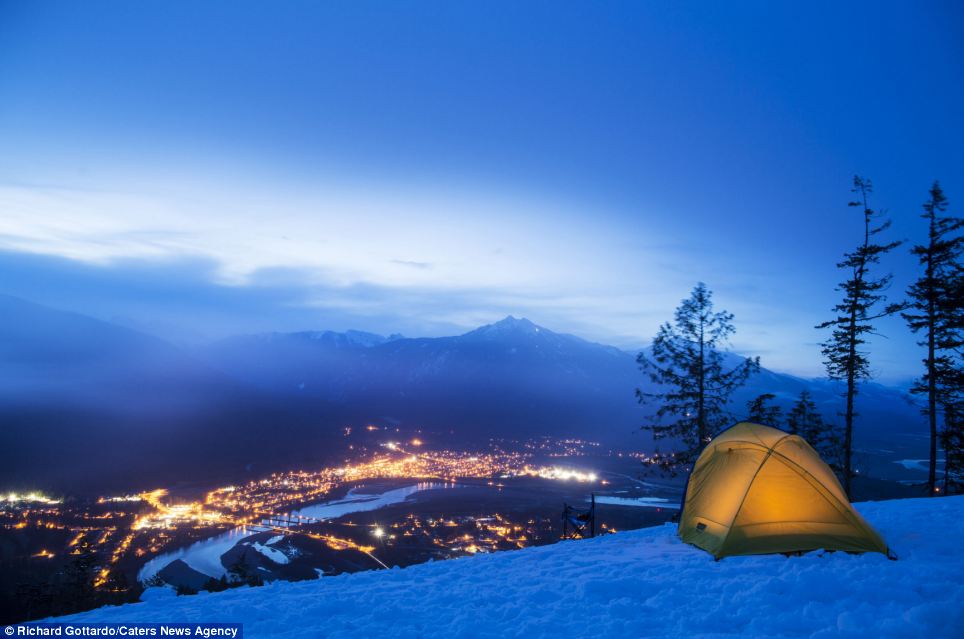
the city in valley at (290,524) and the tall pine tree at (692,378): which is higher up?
the tall pine tree at (692,378)

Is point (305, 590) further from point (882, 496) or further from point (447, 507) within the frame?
point (882, 496)

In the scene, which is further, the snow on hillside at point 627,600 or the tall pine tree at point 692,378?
the tall pine tree at point 692,378

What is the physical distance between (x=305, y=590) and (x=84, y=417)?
15068 cm

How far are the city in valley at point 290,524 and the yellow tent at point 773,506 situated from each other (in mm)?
8941

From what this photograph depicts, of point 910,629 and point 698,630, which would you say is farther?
point 698,630

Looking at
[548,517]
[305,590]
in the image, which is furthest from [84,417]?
[305,590]

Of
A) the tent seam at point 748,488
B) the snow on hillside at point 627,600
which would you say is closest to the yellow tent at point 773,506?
A: the tent seam at point 748,488

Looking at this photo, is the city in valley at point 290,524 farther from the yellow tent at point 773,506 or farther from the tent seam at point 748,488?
the tent seam at point 748,488

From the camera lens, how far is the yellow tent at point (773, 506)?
945cm

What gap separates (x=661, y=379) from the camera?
875 inches

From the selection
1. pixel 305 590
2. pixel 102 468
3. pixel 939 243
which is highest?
pixel 939 243

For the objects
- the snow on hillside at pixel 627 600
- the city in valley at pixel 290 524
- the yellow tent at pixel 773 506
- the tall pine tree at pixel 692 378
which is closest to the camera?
the snow on hillside at pixel 627 600

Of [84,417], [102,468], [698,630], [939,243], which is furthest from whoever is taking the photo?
[84,417]

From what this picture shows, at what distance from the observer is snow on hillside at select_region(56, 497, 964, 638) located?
657 centimetres
